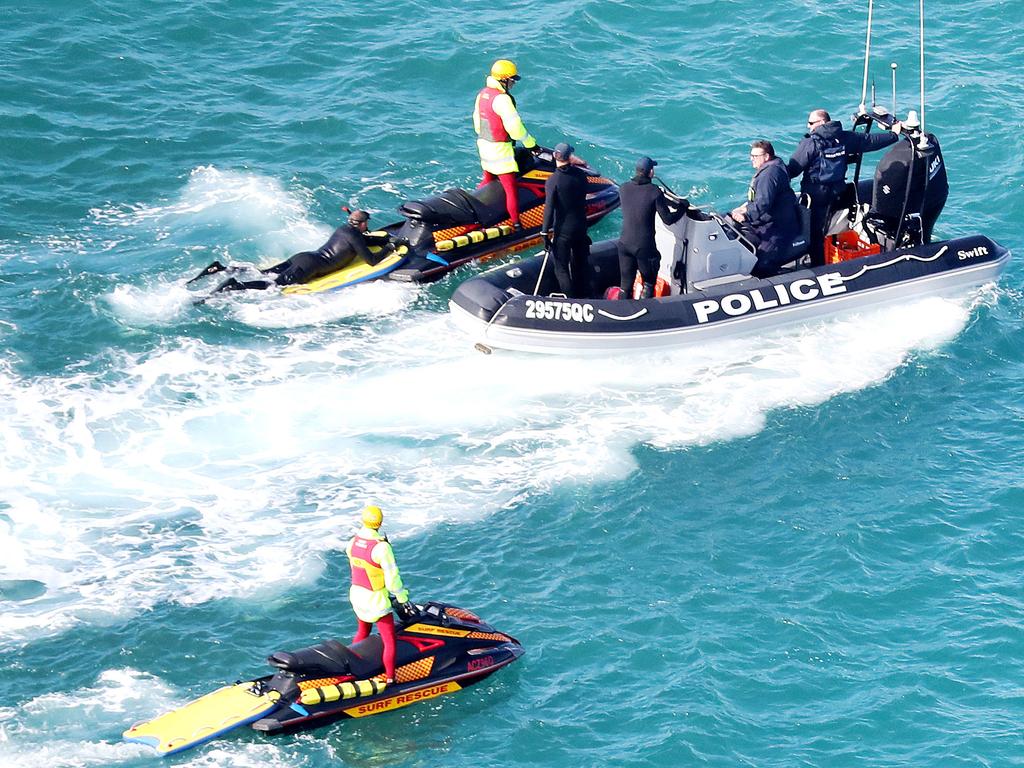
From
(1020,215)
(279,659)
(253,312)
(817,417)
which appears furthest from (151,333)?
(1020,215)

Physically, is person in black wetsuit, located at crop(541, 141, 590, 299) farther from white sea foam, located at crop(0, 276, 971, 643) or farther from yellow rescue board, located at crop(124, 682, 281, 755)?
yellow rescue board, located at crop(124, 682, 281, 755)

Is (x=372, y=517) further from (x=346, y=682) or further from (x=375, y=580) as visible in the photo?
(x=346, y=682)

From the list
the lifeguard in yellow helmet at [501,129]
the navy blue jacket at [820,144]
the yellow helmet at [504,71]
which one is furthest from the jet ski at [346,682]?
the yellow helmet at [504,71]

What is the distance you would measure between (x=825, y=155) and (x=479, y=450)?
5.11 metres

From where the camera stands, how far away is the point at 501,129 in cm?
1797

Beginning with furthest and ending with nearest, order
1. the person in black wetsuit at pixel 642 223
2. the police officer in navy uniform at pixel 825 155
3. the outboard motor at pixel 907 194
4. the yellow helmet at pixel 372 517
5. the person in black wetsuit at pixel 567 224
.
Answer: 1. the outboard motor at pixel 907 194
2. the police officer in navy uniform at pixel 825 155
3. the person in black wetsuit at pixel 567 224
4. the person in black wetsuit at pixel 642 223
5. the yellow helmet at pixel 372 517

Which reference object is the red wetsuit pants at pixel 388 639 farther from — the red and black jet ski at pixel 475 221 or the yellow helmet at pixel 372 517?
the red and black jet ski at pixel 475 221

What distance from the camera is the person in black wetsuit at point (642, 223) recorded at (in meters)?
15.5

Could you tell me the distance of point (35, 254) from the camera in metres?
18.0

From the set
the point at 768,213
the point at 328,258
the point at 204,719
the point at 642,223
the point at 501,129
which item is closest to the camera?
the point at 204,719

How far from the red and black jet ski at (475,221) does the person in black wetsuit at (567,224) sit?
1.88m

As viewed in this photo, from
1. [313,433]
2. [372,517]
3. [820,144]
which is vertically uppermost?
[820,144]

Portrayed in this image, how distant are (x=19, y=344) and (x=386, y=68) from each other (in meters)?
8.40

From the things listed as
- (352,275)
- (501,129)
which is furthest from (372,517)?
(501,129)
